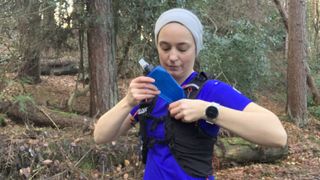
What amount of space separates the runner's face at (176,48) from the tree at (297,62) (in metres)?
12.5

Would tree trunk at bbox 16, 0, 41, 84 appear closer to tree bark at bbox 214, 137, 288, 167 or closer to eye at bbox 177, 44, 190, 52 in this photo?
tree bark at bbox 214, 137, 288, 167


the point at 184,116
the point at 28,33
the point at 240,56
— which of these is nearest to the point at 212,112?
the point at 184,116

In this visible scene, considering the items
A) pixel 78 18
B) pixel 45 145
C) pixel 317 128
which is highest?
pixel 78 18

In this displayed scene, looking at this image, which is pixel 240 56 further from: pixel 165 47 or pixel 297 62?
pixel 165 47

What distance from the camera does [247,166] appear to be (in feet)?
28.4

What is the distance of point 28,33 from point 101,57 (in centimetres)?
159

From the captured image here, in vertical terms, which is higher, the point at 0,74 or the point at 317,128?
the point at 0,74

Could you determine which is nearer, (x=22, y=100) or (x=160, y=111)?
(x=160, y=111)

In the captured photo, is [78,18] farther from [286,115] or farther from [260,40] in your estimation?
[286,115]

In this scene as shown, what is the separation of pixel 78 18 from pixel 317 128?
9424 millimetres

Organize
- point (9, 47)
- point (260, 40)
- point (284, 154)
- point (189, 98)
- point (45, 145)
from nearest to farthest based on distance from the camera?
point (189, 98) < point (45, 145) < point (9, 47) < point (284, 154) < point (260, 40)

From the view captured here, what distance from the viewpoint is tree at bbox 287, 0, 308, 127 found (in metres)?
13.7

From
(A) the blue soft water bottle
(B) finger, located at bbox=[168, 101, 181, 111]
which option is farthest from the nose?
(B) finger, located at bbox=[168, 101, 181, 111]

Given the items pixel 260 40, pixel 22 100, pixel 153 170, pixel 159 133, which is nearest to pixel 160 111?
pixel 159 133
